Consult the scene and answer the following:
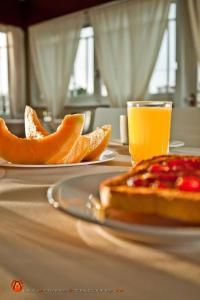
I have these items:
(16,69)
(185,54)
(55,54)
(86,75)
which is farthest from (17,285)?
(16,69)

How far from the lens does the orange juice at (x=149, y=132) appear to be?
2.76 ft

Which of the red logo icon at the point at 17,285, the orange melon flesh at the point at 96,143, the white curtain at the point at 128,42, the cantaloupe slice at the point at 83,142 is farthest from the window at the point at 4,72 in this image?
the red logo icon at the point at 17,285

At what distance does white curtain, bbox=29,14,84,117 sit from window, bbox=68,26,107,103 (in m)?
0.12

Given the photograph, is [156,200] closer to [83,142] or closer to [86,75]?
[83,142]

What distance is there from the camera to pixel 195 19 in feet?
10.9

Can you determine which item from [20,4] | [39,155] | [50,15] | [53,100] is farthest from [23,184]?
[20,4]

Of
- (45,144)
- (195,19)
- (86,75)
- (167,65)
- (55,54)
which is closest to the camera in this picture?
(45,144)

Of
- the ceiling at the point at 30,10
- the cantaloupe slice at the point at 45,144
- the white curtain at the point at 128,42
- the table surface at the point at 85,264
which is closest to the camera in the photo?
the table surface at the point at 85,264

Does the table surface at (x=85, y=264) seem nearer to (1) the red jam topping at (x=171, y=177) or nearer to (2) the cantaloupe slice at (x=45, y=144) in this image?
(1) the red jam topping at (x=171, y=177)

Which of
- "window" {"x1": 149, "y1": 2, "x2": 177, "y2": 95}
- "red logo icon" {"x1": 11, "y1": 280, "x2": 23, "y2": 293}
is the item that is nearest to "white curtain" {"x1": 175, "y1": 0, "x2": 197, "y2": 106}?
"window" {"x1": 149, "y1": 2, "x2": 177, "y2": 95}

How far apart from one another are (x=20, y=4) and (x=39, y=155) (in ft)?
16.4

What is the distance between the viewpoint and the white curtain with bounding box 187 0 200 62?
3283mm

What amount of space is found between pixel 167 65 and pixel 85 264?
367 cm

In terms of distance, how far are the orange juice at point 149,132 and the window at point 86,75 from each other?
3635 millimetres
